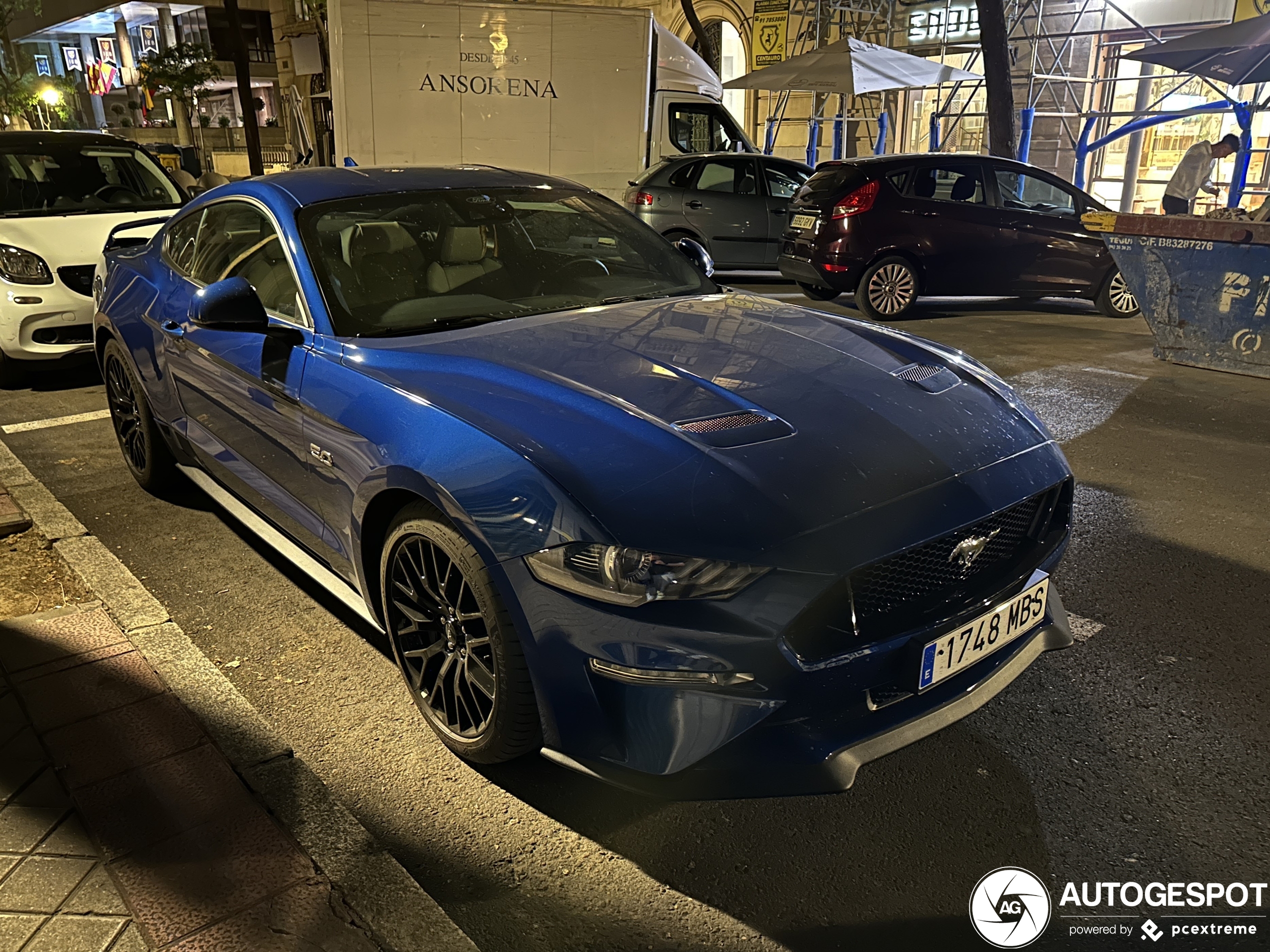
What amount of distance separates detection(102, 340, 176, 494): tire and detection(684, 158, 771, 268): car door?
7861mm

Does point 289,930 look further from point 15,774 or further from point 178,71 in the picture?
point 178,71

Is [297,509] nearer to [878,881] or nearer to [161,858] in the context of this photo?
[161,858]

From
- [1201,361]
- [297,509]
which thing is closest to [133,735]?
[297,509]

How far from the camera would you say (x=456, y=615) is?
267cm

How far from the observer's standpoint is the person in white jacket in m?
10.9

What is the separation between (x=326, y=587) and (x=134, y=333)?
2.13 m

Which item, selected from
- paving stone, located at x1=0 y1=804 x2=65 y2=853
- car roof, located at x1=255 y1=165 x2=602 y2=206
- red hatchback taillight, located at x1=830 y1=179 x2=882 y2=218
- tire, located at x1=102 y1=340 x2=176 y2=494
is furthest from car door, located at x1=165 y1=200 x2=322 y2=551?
red hatchback taillight, located at x1=830 y1=179 x2=882 y2=218

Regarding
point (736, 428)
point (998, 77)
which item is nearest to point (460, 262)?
point (736, 428)

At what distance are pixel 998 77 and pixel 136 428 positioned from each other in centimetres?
1258

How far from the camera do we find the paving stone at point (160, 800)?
2.48 m

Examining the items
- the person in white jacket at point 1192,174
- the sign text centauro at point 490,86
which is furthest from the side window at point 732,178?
the person in white jacket at point 1192,174

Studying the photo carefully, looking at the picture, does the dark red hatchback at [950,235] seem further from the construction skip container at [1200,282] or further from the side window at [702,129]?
the side window at [702,129]

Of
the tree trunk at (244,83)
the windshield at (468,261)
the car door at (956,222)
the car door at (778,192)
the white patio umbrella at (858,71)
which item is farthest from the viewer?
the tree trunk at (244,83)

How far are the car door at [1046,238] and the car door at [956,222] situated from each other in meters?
0.15
